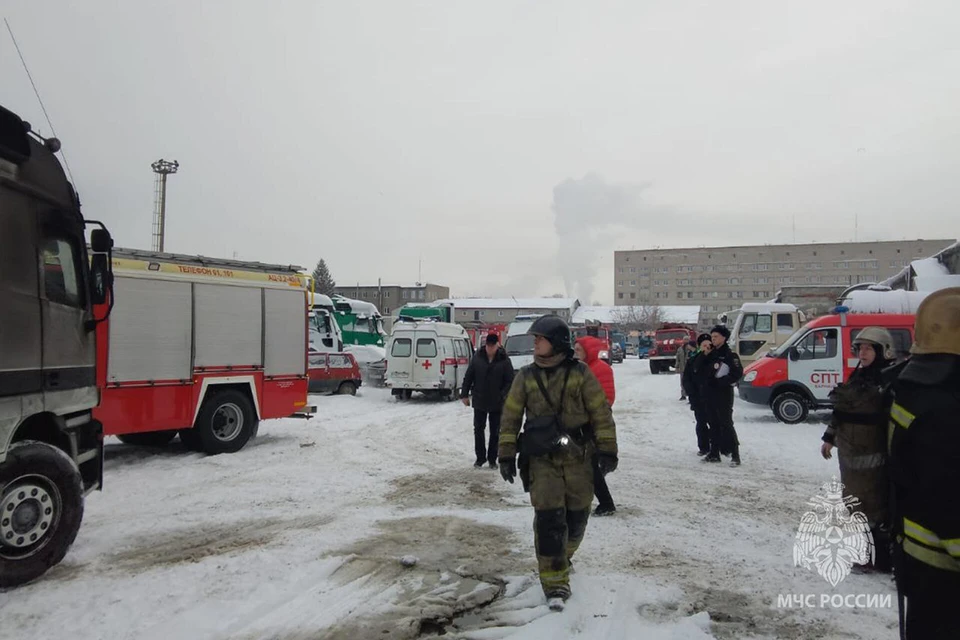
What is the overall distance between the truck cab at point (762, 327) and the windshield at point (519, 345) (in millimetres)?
7444

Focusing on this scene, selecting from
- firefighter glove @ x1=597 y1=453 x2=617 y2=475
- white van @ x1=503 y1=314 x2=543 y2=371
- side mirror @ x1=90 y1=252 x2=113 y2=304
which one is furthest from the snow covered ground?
white van @ x1=503 y1=314 x2=543 y2=371

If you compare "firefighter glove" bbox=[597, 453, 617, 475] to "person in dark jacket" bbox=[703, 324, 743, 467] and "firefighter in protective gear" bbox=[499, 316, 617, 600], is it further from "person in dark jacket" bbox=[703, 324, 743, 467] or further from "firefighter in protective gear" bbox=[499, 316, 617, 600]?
"person in dark jacket" bbox=[703, 324, 743, 467]

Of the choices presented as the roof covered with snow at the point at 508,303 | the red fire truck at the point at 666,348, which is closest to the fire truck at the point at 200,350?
the red fire truck at the point at 666,348

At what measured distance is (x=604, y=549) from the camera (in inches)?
215

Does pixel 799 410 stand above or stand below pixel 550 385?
below

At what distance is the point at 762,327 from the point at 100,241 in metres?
22.0

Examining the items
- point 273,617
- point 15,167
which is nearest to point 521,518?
point 273,617

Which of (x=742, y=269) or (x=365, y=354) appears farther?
(x=742, y=269)

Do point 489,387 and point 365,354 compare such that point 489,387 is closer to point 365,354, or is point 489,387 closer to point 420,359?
point 420,359

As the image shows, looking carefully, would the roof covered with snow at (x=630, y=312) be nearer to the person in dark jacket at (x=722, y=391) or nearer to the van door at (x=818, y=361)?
the van door at (x=818, y=361)

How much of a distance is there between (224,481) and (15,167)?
475 centimetres

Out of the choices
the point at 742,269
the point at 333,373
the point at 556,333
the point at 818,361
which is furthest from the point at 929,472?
the point at 742,269

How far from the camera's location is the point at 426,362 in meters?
18.7

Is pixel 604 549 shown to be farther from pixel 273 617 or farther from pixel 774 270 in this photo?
pixel 774 270
